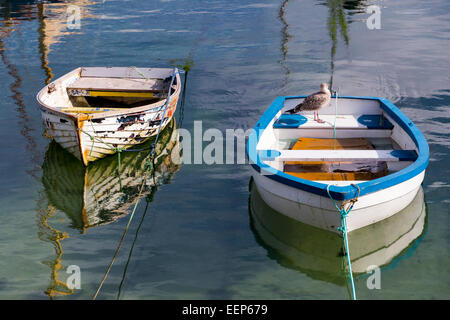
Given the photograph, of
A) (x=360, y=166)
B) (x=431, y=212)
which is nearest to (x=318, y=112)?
(x=360, y=166)

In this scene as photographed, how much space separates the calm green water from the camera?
254 inches

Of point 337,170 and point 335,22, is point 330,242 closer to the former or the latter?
point 337,170

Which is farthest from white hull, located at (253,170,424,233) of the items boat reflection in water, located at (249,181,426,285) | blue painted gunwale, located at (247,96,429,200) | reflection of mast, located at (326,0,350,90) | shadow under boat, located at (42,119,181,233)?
reflection of mast, located at (326,0,350,90)

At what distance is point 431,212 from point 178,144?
17.3ft

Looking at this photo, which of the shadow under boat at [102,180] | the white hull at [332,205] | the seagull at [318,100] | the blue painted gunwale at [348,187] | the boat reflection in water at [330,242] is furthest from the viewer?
the seagull at [318,100]

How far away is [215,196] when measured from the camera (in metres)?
8.52

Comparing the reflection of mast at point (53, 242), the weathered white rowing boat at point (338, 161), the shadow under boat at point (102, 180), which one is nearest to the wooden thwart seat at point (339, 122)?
the weathered white rowing boat at point (338, 161)

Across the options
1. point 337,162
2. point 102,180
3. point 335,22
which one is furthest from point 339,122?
point 335,22

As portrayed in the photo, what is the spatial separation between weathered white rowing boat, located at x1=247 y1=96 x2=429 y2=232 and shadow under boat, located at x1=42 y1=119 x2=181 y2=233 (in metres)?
2.25

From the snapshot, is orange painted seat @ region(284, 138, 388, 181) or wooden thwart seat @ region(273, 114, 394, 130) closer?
orange painted seat @ region(284, 138, 388, 181)

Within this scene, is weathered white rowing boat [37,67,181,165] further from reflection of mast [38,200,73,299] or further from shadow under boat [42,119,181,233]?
reflection of mast [38,200,73,299]

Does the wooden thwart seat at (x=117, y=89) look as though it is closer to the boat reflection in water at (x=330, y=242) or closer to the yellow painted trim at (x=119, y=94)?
the yellow painted trim at (x=119, y=94)

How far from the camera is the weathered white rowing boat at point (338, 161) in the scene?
259 inches

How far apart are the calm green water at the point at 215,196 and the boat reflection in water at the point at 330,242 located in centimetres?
2
